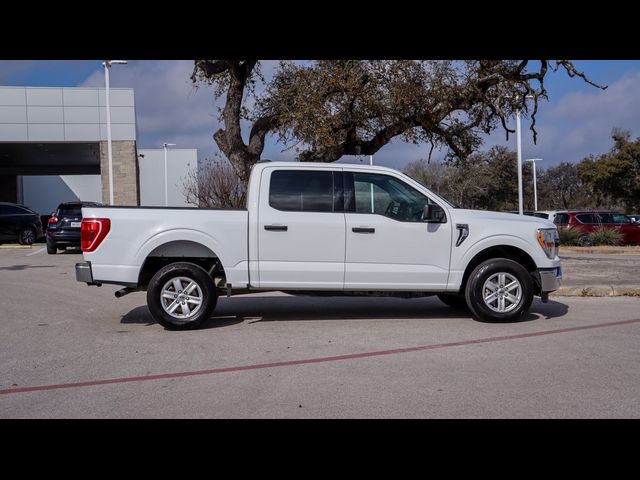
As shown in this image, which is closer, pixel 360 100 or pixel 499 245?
pixel 499 245

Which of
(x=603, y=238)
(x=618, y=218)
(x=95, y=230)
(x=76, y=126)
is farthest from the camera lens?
(x=76, y=126)

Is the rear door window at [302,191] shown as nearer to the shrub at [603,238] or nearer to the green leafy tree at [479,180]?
the shrub at [603,238]

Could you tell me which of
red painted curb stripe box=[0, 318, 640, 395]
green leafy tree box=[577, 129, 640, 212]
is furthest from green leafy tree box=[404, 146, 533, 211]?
red painted curb stripe box=[0, 318, 640, 395]

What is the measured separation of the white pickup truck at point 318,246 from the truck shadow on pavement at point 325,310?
70 centimetres

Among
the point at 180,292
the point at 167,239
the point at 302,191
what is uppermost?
the point at 302,191

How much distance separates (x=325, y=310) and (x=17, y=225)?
1759 centimetres

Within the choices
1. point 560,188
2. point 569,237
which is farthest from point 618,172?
point 560,188

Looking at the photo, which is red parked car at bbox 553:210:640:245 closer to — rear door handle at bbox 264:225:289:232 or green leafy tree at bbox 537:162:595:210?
rear door handle at bbox 264:225:289:232

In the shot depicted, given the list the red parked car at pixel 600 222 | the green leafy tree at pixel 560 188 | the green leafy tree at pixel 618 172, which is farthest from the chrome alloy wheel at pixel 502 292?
the green leafy tree at pixel 560 188

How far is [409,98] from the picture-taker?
1575 centimetres

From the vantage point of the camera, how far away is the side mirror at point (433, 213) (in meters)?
8.91

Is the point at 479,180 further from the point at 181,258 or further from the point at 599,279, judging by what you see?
the point at 181,258

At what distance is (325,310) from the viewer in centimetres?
1048
